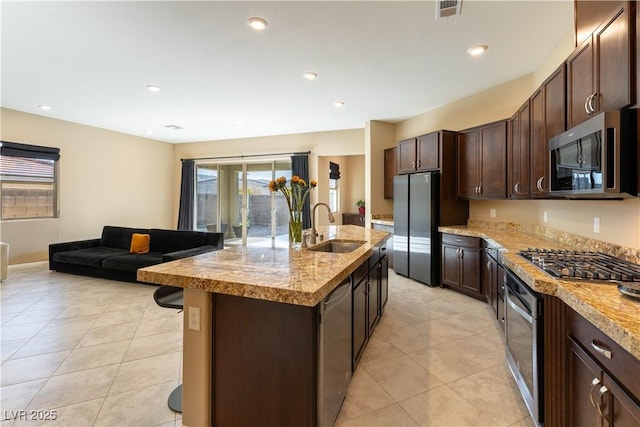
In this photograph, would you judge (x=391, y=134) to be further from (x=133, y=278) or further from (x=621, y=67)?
(x=133, y=278)

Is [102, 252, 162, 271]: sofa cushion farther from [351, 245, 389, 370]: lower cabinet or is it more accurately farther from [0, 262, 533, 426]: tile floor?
[351, 245, 389, 370]: lower cabinet

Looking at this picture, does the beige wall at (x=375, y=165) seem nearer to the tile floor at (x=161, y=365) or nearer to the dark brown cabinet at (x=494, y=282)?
the tile floor at (x=161, y=365)

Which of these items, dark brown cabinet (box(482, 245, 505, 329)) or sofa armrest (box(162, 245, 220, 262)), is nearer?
dark brown cabinet (box(482, 245, 505, 329))

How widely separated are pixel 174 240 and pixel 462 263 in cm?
446

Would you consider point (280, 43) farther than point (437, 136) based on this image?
No

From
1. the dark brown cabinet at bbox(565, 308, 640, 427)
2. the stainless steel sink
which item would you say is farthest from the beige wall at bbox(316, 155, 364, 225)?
the dark brown cabinet at bbox(565, 308, 640, 427)

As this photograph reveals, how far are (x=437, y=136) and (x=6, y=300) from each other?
6017mm

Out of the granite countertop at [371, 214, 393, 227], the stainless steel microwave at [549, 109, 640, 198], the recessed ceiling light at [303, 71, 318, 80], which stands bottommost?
the granite countertop at [371, 214, 393, 227]

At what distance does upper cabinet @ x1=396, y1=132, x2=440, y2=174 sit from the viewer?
4.38 m

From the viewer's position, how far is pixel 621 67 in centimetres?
145

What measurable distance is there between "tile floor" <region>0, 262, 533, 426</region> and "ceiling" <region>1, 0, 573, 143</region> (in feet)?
9.26

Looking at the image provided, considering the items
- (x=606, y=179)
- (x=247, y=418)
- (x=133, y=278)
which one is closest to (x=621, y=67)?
(x=606, y=179)

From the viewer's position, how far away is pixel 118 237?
5.47 metres

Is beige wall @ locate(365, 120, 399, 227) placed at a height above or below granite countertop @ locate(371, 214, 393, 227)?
above
